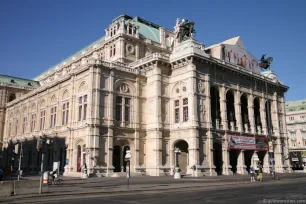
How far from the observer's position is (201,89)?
4341cm

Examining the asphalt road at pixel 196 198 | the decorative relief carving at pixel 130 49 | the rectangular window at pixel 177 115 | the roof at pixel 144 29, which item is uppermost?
the roof at pixel 144 29

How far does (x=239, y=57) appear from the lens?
53.6 metres

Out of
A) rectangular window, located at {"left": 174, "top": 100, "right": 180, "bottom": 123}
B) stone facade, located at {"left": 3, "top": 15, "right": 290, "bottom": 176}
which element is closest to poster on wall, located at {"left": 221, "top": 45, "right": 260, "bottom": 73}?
stone facade, located at {"left": 3, "top": 15, "right": 290, "bottom": 176}

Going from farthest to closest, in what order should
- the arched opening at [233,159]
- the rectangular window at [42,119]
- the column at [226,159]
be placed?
the rectangular window at [42,119]
the arched opening at [233,159]
the column at [226,159]

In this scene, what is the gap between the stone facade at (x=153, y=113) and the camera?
40.4 m

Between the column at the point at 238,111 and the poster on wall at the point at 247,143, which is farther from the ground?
the column at the point at 238,111

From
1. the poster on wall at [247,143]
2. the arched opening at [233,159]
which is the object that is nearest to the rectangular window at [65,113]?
the poster on wall at [247,143]

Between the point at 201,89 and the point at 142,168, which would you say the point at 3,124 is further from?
the point at 201,89

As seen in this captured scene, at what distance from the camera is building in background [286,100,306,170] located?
85.8 metres

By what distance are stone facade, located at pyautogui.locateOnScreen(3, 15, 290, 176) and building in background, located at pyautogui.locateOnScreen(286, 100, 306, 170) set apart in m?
37.0

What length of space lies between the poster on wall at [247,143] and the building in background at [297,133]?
39.5 m

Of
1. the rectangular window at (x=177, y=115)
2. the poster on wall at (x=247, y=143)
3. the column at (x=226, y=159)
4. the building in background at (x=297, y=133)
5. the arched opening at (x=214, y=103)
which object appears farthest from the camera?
the building in background at (x=297, y=133)

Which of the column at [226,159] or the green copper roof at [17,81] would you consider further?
the green copper roof at [17,81]

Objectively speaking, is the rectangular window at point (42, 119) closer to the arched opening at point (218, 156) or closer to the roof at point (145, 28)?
the roof at point (145, 28)
